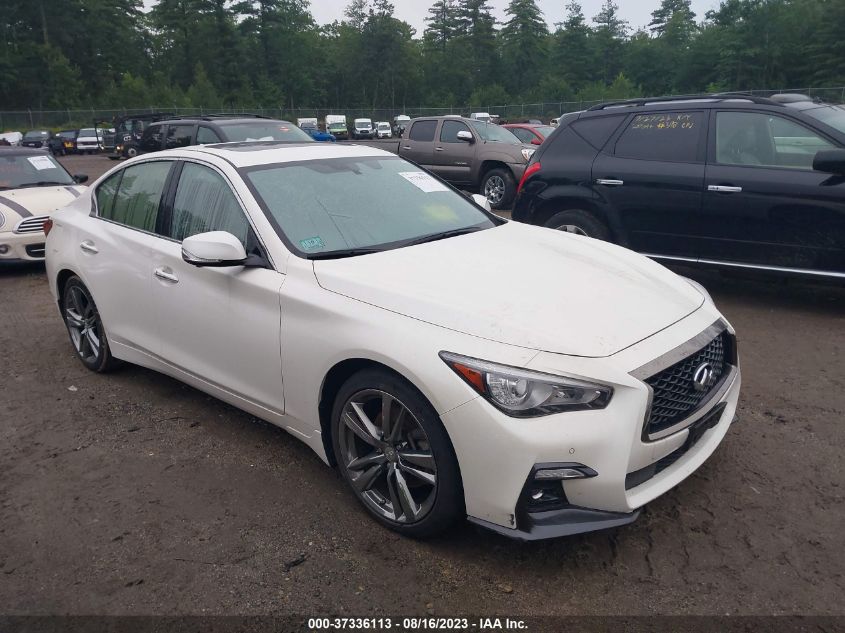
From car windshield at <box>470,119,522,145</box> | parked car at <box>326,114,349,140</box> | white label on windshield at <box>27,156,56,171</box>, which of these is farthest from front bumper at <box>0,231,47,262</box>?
parked car at <box>326,114,349,140</box>

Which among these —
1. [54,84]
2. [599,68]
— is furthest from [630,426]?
[599,68]

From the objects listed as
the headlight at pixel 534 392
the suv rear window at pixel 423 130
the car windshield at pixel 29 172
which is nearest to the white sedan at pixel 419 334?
the headlight at pixel 534 392

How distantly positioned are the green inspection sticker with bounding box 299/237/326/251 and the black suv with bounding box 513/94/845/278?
13.1 feet

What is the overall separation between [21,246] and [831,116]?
346 inches

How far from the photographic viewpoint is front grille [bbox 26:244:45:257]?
8617mm

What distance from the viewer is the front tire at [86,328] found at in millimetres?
4980

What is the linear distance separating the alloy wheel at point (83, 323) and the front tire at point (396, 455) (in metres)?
2.65

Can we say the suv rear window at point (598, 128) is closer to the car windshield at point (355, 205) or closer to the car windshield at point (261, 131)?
the car windshield at point (355, 205)

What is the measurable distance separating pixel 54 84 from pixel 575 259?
77890 millimetres

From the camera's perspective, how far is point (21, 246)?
854 cm

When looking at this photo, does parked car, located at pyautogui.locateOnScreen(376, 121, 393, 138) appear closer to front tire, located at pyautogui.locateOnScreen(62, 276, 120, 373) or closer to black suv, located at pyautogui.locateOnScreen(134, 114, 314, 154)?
black suv, located at pyautogui.locateOnScreen(134, 114, 314, 154)

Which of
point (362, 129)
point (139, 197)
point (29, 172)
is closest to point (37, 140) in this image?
point (362, 129)

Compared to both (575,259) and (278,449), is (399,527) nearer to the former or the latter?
(278,449)

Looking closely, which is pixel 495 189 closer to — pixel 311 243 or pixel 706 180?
pixel 706 180
